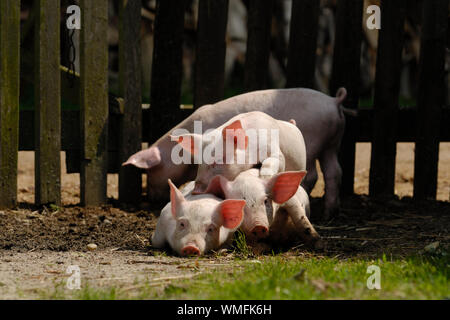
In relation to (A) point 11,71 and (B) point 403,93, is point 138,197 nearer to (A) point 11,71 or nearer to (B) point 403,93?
(A) point 11,71

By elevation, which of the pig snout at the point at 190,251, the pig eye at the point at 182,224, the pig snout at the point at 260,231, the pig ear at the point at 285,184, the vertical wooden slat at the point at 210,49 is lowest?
the pig snout at the point at 190,251

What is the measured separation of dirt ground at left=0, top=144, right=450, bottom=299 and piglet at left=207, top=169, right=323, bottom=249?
0.18 metres

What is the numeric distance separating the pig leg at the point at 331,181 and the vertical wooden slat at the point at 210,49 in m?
1.04

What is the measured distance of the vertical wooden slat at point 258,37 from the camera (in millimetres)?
5980

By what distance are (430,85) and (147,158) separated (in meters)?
2.43

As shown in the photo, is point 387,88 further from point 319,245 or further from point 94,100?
point 94,100

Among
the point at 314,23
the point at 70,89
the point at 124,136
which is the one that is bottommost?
the point at 124,136

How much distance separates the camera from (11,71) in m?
5.26

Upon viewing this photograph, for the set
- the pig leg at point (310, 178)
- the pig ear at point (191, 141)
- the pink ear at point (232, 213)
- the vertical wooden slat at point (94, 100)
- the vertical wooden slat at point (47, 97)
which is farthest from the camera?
the pig leg at point (310, 178)

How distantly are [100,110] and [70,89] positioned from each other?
0.43 meters

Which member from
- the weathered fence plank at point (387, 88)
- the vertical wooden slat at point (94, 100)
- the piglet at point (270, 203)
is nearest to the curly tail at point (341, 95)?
the weathered fence plank at point (387, 88)

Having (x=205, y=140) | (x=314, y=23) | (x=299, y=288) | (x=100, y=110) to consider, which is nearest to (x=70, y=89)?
(x=100, y=110)

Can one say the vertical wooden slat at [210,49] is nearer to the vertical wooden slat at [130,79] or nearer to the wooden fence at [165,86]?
the wooden fence at [165,86]

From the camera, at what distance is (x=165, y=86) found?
235 inches
